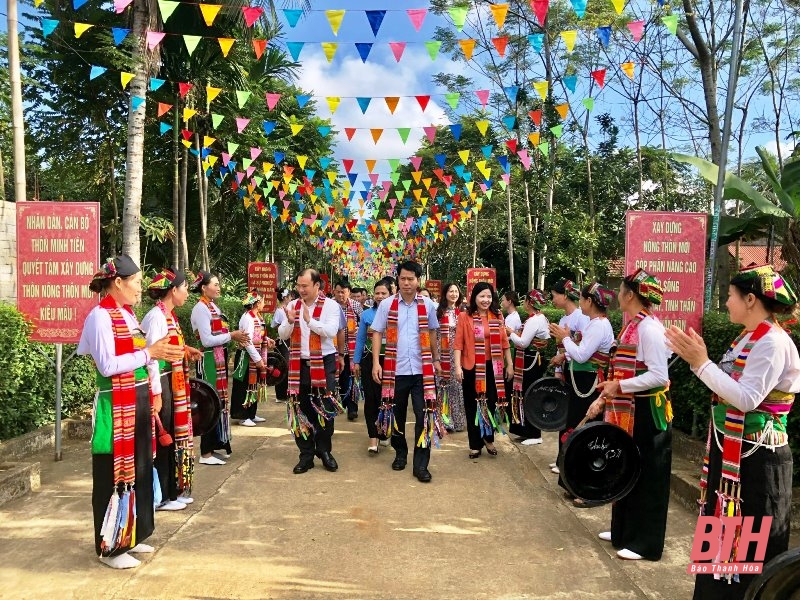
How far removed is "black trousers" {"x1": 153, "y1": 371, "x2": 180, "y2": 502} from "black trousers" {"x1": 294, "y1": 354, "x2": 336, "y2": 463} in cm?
140

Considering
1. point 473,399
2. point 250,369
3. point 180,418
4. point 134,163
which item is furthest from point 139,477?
point 134,163

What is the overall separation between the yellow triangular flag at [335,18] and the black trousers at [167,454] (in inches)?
167

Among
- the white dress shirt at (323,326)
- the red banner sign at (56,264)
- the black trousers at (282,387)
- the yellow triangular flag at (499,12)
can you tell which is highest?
the yellow triangular flag at (499,12)

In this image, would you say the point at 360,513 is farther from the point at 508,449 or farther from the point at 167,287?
the point at 508,449

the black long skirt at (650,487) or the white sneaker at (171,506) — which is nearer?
the black long skirt at (650,487)

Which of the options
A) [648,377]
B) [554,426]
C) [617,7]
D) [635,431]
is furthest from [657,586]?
[617,7]

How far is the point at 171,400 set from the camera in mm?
4469

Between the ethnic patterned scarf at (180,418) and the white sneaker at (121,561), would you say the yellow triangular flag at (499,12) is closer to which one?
the ethnic patterned scarf at (180,418)

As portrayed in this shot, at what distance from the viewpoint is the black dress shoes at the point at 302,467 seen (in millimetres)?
5676

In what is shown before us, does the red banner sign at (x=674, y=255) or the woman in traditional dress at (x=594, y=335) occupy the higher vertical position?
the red banner sign at (x=674, y=255)

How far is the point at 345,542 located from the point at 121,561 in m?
1.30

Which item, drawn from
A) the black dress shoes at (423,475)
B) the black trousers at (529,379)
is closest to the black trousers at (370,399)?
the black dress shoes at (423,475)

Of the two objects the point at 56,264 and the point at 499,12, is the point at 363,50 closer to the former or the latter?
the point at 499,12

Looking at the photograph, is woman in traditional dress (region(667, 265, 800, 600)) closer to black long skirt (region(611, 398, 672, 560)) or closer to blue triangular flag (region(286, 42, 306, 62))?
black long skirt (region(611, 398, 672, 560))
